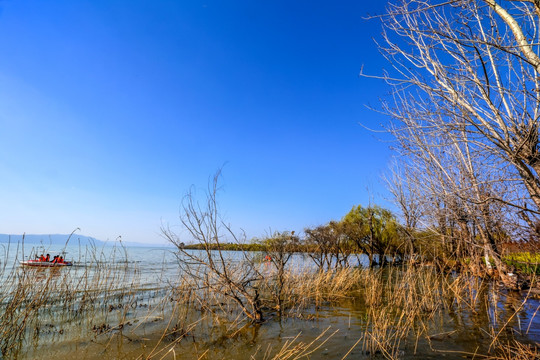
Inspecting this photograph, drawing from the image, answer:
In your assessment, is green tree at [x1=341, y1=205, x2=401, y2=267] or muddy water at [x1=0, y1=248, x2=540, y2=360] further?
green tree at [x1=341, y1=205, x2=401, y2=267]

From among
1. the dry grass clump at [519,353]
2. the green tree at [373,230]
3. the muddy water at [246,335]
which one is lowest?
the muddy water at [246,335]

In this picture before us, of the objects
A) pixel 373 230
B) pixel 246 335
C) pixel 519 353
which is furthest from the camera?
pixel 373 230

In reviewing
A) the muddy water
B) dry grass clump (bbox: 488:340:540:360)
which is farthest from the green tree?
dry grass clump (bbox: 488:340:540:360)

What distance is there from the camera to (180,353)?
16.1 feet

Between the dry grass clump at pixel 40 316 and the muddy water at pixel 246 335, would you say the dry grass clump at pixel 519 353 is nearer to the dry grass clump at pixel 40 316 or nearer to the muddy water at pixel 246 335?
the muddy water at pixel 246 335

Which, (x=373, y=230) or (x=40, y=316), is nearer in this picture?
(x=40, y=316)

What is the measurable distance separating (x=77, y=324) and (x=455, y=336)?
7.88 metres

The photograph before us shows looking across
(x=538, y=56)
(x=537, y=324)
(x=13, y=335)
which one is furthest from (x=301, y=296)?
(x=538, y=56)

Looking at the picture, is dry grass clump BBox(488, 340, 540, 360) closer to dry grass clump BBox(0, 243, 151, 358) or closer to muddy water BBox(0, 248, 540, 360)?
muddy water BBox(0, 248, 540, 360)

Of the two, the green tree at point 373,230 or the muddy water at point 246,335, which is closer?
the muddy water at point 246,335

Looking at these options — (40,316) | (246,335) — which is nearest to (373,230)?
(246,335)

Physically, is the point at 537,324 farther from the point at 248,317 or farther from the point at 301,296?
the point at 248,317

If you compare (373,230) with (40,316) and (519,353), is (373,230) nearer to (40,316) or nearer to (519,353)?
(519,353)

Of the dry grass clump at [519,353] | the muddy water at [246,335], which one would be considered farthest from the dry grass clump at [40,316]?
the dry grass clump at [519,353]
